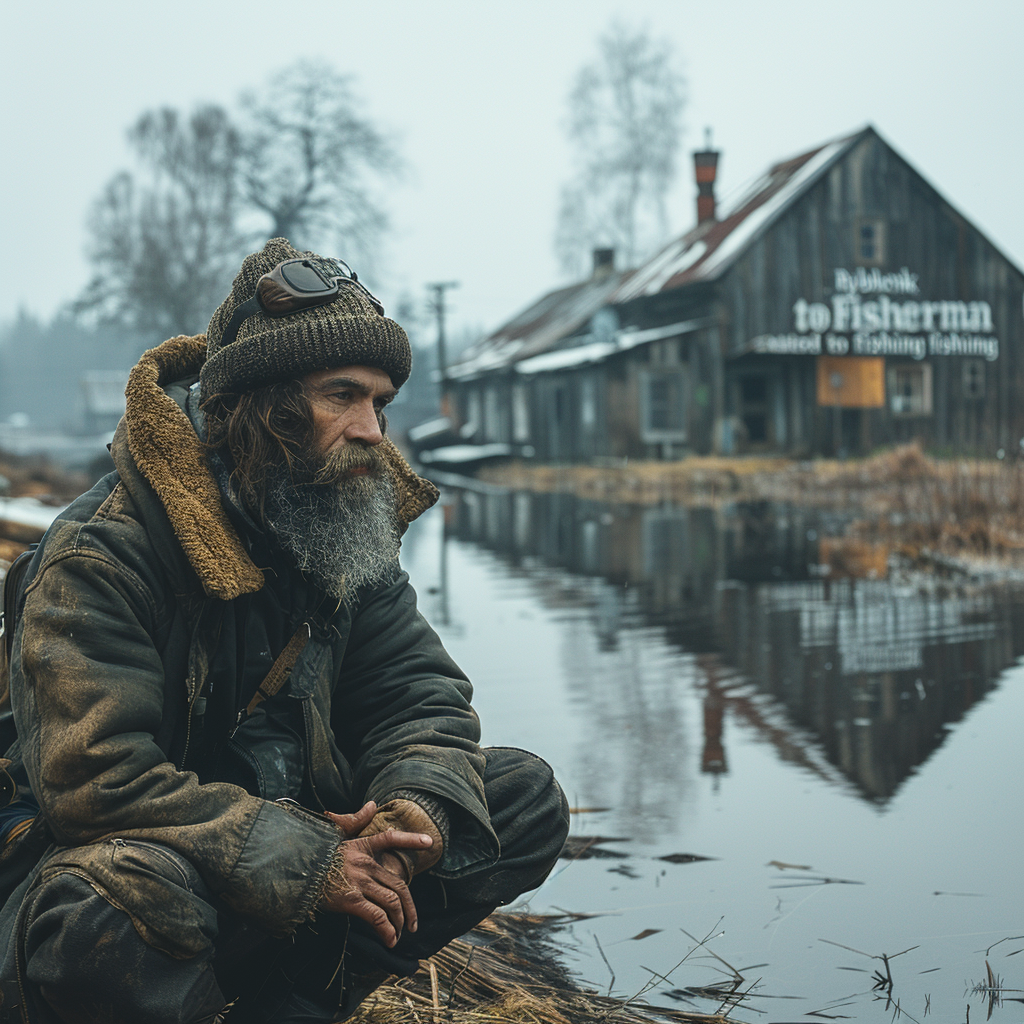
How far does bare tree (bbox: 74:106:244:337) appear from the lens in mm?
41188

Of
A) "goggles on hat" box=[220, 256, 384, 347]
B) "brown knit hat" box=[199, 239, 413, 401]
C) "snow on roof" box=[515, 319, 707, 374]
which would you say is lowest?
"brown knit hat" box=[199, 239, 413, 401]

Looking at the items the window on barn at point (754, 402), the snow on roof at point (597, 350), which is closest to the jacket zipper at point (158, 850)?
the snow on roof at point (597, 350)

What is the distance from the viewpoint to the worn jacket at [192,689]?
6.95ft

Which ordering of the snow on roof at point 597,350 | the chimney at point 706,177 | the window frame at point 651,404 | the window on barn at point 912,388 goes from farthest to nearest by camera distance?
the chimney at point 706,177
the window on barn at point 912,388
the window frame at point 651,404
the snow on roof at point 597,350

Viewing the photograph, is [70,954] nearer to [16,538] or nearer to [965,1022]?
[965,1022]

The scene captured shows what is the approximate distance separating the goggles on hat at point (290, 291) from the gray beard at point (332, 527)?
0.32 metres

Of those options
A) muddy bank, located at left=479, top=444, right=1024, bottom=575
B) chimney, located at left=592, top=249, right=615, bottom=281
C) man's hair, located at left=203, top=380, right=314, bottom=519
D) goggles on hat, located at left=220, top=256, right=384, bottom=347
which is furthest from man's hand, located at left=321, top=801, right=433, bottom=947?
chimney, located at left=592, top=249, right=615, bottom=281

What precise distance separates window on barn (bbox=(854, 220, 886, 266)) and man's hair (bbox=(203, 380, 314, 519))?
91.4ft

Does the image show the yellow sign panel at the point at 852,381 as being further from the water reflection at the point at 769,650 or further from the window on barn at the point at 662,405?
the water reflection at the point at 769,650

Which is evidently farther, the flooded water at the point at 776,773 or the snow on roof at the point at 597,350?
the snow on roof at the point at 597,350

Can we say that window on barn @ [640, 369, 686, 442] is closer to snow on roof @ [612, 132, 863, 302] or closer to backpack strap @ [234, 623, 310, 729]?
snow on roof @ [612, 132, 863, 302]

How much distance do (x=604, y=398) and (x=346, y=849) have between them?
28303mm

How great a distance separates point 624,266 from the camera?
1667 inches

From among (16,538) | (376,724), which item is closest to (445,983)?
(376,724)
